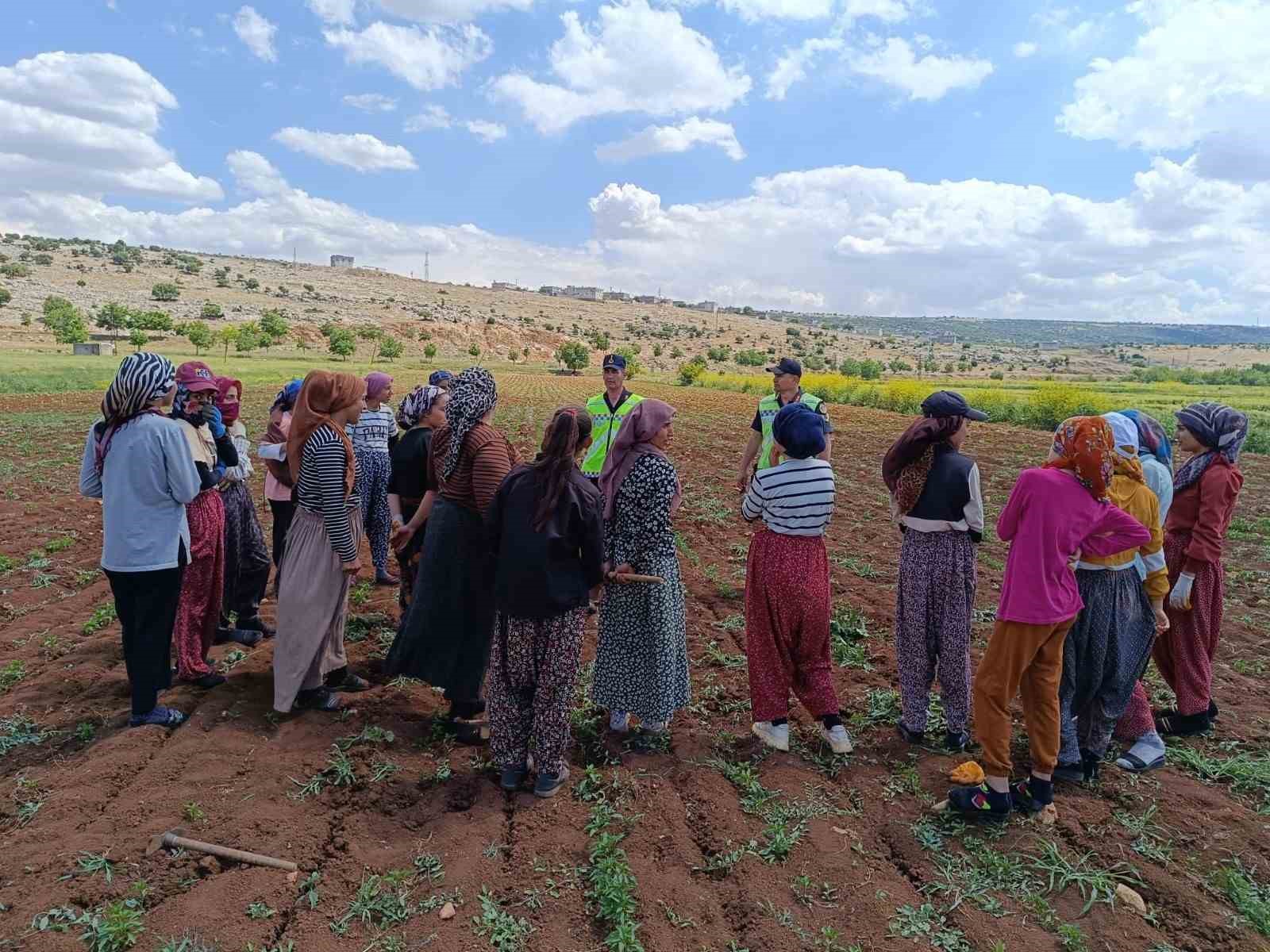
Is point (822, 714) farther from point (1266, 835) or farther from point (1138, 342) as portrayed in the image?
point (1138, 342)

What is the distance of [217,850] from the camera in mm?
3021

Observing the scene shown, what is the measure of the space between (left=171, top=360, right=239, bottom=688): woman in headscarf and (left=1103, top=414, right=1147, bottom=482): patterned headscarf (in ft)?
16.3

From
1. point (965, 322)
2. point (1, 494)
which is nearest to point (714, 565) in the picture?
point (1, 494)

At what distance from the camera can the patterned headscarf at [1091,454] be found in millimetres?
3158

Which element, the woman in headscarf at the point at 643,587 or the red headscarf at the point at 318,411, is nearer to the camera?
the woman in headscarf at the point at 643,587

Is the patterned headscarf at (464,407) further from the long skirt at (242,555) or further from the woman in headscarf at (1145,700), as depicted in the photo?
the woman in headscarf at (1145,700)

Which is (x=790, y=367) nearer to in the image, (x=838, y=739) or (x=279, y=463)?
(x=838, y=739)

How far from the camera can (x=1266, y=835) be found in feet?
11.1

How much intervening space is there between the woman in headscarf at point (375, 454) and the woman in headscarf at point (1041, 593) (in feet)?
13.8

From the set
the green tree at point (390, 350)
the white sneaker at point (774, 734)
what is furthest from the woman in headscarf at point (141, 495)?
the green tree at point (390, 350)

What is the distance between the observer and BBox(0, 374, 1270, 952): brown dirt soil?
278cm

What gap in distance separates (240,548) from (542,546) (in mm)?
3083

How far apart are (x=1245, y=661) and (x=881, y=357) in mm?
84668

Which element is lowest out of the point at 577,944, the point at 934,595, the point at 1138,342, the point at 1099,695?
the point at 577,944
